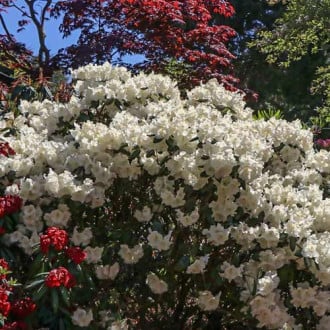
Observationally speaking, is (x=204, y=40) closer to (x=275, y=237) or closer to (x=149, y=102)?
(x=149, y=102)

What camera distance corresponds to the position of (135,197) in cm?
374

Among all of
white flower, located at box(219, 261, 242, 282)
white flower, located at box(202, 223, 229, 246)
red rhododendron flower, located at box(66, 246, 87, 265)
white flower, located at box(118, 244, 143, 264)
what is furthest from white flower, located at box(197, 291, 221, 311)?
red rhododendron flower, located at box(66, 246, 87, 265)

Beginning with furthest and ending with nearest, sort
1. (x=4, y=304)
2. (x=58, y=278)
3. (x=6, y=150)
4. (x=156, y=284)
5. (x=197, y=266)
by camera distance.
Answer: (x=6, y=150) → (x=156, y=284) → (x=197, y=266) → (x=58, y=278) → (x=4, y=304)

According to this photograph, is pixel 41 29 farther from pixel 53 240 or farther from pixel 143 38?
pixel 53 240

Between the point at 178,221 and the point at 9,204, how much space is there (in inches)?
32.4

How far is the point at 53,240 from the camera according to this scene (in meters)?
3.13

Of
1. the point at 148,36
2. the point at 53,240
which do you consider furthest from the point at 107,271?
the point at 148,36

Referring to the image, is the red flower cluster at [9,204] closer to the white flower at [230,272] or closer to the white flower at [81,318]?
the white flower at [81,318]

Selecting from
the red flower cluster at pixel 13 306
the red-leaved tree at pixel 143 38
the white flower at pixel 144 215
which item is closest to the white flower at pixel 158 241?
the white flower at pixel 144 215

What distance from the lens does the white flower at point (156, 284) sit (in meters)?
3.47

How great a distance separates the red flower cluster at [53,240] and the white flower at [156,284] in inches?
20.1

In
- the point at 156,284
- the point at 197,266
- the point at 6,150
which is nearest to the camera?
the point at 197,266

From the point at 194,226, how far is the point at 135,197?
347 mm

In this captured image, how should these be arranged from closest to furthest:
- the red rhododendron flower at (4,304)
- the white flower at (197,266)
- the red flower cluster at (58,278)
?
the red rhododendron flower at (4,304)
the red flower cluster at (58,278)
the white flower at (197,266)
